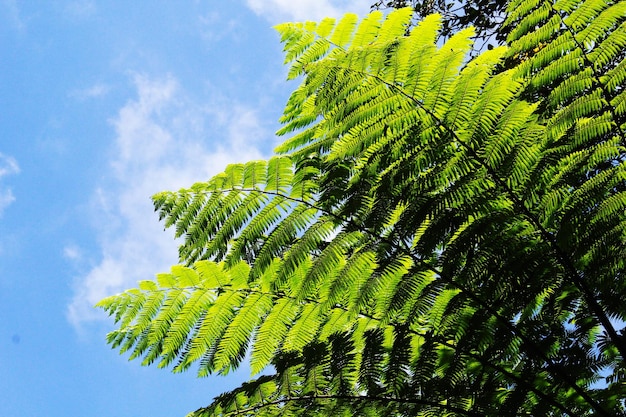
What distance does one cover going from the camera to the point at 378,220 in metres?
2.26

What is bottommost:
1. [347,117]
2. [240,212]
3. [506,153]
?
[506,153]

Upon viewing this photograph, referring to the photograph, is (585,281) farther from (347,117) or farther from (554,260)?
(347,117)

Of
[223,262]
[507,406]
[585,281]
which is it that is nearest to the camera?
[507,406]

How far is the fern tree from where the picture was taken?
220 centimetres

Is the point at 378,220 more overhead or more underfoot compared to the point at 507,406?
more overhead

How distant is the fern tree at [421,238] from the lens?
220 centimetres

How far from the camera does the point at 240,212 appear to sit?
2344 mm

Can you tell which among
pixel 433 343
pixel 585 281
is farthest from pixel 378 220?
pixel 585 281

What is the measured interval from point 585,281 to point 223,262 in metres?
1.55

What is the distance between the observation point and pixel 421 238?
2.25 metres

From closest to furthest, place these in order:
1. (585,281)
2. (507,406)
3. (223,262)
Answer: (507,406) < (585,281) < (223,262)

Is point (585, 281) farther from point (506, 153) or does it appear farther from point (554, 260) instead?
point (506, 153)

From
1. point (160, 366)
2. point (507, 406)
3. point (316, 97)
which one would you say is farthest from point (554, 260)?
point (160, 366)

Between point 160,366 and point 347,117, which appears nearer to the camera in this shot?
point 347,117
